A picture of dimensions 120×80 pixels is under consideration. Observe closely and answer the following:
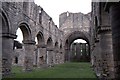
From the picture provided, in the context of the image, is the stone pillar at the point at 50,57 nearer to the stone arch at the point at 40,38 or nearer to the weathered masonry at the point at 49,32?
the weathered masonry at the point at 49,32

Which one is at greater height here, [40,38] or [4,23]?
[4,23]

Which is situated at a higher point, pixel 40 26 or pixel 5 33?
pixel 40 26

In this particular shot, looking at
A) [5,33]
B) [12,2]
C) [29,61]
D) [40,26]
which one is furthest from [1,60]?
[40,26]

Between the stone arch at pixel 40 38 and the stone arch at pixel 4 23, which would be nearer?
the stone arch at pixel 4 23

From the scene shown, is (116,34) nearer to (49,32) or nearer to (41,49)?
(41,49)

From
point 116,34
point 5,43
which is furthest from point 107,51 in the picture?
point 5,43

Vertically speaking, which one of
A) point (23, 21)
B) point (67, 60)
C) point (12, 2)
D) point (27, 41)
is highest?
point (12, 2)

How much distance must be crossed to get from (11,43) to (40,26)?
283 inches

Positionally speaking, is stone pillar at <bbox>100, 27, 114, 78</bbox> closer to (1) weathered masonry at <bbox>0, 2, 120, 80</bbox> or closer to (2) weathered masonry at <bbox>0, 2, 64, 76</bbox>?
(1) weathered masonry at <bbox>0, 2, 120, 80</bbox>

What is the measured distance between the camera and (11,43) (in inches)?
442

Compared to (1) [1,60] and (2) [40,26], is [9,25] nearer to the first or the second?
(1) [1,60]

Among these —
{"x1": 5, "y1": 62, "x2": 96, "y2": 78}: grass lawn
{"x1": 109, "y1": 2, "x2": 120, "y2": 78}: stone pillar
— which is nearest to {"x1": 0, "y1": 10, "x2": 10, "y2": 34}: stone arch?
{"x1": 5, "y1": 62, "x2": 96, "y2": 78}: grass lawn

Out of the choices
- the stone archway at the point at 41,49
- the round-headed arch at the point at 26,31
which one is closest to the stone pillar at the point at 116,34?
the round-headed arch at the point at 26,31

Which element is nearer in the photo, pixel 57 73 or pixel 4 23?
pixel 4 23
